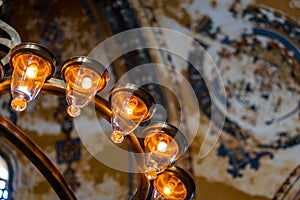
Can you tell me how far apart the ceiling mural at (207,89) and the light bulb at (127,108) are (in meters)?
3.40

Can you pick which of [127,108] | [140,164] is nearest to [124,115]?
[127,108]

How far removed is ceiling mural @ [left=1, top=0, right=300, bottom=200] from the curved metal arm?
3271 millimetres

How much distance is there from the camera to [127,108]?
398cm

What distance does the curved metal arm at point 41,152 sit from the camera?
12.9ft

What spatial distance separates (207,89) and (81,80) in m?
3.82

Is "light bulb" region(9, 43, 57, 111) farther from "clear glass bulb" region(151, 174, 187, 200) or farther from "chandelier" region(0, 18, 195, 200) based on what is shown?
"clear glass bulb" region(151, 174, 187, 200)

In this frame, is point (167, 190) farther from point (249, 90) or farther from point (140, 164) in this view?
point (249, 90)

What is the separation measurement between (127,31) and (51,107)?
1.22 m

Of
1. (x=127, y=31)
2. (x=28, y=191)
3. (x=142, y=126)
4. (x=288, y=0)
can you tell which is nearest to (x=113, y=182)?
(x=28, y=191)

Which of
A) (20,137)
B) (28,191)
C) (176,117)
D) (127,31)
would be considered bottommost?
(20,137)

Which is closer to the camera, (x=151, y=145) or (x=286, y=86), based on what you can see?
(x=151, y=145)

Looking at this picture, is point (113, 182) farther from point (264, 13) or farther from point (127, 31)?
point (264, 13)

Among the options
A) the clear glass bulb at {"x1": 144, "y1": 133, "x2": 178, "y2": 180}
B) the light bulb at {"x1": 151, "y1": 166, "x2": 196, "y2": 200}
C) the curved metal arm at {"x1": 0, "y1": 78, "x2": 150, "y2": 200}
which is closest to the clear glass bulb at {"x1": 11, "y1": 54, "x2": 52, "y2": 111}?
the curved metal arm at {"x1": 0, "y1": 78, "x2": 150, "y2": 200}

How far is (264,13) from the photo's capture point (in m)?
Result: 7.29
